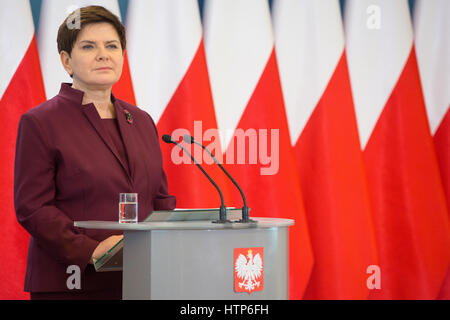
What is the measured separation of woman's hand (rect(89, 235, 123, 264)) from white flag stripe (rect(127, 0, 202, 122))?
123 cm

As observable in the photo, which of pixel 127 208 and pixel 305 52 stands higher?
pixel 305 52

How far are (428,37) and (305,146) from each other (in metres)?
0.98

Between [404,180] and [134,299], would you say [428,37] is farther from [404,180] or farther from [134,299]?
[134,299]

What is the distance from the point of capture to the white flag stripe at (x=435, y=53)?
3541mm

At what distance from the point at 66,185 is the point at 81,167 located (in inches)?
2.9

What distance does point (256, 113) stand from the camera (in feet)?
10.6

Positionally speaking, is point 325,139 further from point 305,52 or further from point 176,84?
point 176,84

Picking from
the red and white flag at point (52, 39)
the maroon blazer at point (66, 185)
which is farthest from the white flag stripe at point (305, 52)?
the maroon blazer at point (66, 185)

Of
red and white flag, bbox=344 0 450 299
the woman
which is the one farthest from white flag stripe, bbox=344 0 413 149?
the woman

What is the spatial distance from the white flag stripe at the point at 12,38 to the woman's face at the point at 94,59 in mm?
708

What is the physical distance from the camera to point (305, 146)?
132 inches

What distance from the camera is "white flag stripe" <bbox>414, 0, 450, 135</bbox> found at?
11.6 feet

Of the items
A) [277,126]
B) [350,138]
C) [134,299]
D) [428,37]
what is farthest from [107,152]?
[428,37]

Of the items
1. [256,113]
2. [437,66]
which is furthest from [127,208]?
[437,66]
